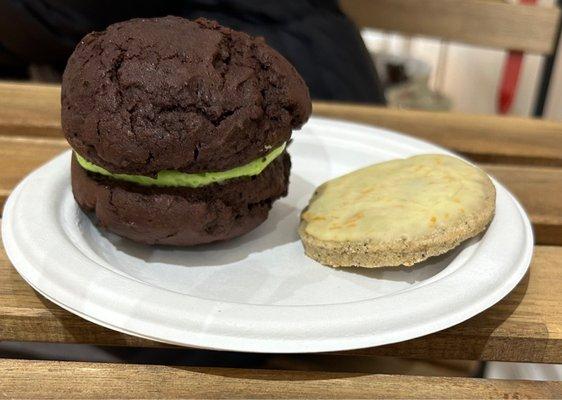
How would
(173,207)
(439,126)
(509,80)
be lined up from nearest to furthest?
(173,207), (439,126), (509,80)

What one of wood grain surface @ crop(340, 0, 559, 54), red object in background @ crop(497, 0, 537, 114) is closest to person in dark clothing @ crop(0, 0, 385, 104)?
wood grain surface @ crop(340, 0, 559, 54)

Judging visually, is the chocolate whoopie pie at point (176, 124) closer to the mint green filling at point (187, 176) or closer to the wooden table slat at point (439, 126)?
the mint green filling at point (187, 176)

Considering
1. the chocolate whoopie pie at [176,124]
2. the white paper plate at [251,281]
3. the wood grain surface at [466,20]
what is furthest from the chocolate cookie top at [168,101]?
the wood grain surface at [466,20]

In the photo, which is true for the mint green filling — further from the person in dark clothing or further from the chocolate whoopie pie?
the person in dark clothing

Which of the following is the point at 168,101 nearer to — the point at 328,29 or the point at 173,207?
the point at 173,207

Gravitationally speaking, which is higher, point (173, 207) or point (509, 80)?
point (173, 207)

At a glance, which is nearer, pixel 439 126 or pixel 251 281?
pixel 251 281

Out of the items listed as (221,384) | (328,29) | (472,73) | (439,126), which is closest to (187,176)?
(221,384)
